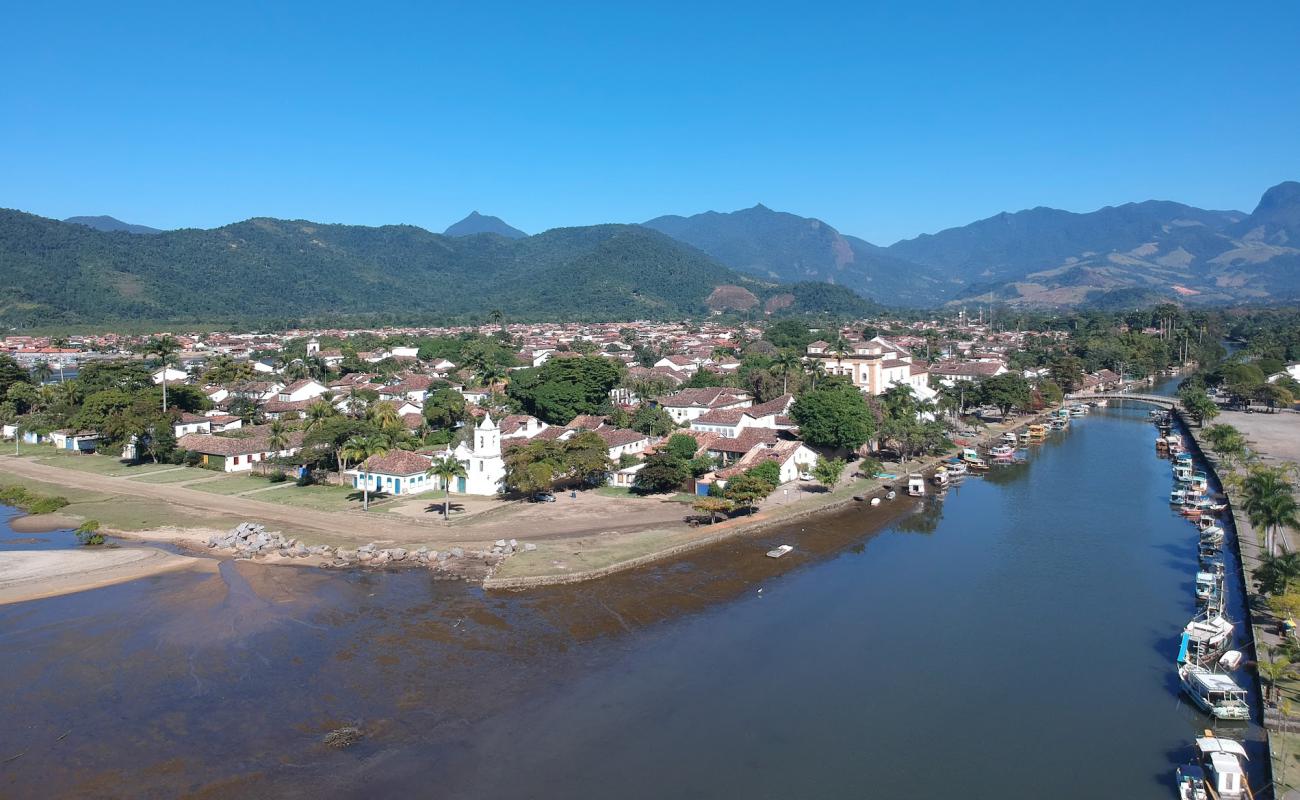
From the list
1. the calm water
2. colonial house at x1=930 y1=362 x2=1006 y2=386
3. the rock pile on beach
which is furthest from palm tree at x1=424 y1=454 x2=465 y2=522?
colonial house at x1=930 y1=362 x2=1006 y2=386

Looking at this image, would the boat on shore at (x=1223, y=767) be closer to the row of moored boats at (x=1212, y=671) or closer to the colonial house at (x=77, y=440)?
the row of moored boats at (x=1212, y=671)

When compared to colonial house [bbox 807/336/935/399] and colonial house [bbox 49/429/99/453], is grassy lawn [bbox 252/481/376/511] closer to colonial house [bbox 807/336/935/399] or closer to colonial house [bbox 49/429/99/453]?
colonial house [bbox 49/429/99/453]

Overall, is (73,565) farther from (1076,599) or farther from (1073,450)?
(1073,450)

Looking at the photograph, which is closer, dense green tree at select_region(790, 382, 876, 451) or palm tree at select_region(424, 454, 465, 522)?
palm tree at select_region(424, 454, 465, 522)

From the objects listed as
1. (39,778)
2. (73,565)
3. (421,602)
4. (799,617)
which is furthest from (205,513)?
(799,617)

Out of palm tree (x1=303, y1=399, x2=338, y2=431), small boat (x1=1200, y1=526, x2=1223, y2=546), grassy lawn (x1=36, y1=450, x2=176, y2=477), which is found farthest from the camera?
grassy lawn (x1=36, y1=450, x2=176, y2=477)

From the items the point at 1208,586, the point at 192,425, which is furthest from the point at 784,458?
the point at 192,425
